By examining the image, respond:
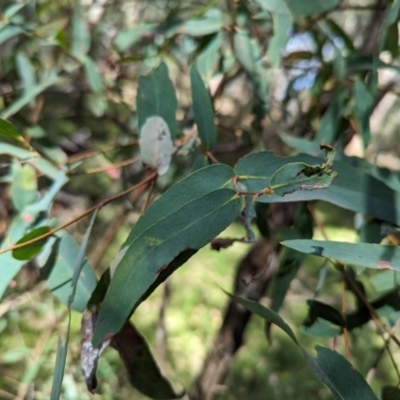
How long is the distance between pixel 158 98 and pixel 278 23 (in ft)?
0.63

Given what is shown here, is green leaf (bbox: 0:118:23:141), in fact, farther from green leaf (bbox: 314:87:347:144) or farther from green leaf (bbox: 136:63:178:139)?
green leaf (bbox: 314:87:347:144)

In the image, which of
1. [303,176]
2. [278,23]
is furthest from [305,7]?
[303,176]

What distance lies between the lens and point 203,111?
52 centimetres

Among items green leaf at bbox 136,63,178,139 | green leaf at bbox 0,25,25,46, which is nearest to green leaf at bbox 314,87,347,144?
green leaf at bbox 136,63,178,139

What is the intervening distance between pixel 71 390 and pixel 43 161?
377 mm

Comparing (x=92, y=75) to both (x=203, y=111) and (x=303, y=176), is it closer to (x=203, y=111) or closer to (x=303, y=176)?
(x=203, y=111)

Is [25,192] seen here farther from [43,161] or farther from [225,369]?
[225,369]

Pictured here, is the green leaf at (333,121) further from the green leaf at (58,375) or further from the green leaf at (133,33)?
the green leaf at (58,375)

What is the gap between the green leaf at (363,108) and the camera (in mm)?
583

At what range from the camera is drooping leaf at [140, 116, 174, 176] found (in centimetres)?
52

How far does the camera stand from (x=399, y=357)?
1.40 m

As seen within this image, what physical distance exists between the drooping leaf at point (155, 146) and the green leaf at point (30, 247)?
130 millimetres

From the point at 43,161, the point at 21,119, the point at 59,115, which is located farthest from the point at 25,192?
the point at 59,115

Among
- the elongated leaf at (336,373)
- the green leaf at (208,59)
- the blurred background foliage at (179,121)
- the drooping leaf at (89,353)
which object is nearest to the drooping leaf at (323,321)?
the blurred background foliage at (179,121)
